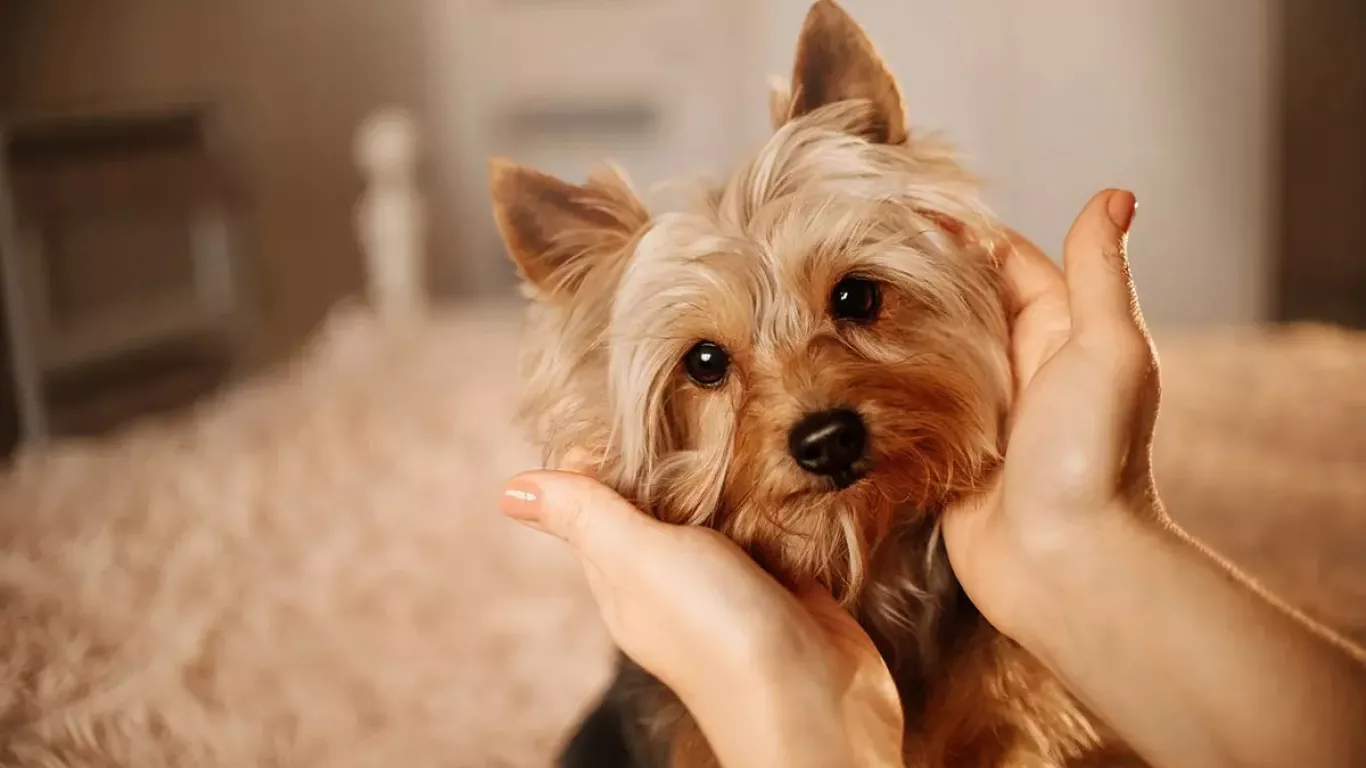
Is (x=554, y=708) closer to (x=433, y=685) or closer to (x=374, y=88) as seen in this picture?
(x=433, y=685)

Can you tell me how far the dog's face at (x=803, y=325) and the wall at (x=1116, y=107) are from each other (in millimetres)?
56

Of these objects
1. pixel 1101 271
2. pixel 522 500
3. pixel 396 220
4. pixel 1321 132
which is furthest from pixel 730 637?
pixel 396 220

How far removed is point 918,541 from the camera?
32.5 inches

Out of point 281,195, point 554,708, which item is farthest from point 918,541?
point 281,195

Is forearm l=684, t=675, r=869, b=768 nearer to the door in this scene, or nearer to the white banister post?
the door

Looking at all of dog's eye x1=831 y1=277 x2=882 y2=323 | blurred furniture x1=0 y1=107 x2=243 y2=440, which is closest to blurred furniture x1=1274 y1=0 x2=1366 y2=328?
dog's eye x1=831 y1=277 x2=882 y2=323

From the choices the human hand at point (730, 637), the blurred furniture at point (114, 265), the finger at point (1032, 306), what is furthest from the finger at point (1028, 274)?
the blurred furniture at point (114, 265)

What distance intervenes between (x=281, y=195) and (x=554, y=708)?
7.50 ft

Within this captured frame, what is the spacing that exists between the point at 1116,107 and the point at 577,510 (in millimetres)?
565

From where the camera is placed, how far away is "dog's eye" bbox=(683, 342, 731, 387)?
79 centimetres

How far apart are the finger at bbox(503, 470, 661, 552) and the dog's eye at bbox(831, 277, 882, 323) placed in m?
0.20

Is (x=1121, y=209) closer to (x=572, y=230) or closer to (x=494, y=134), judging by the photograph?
(x=572, y=230)

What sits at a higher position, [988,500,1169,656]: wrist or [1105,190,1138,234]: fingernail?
[1105,190,1138,234]: fingernail

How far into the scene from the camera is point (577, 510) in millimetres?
756
